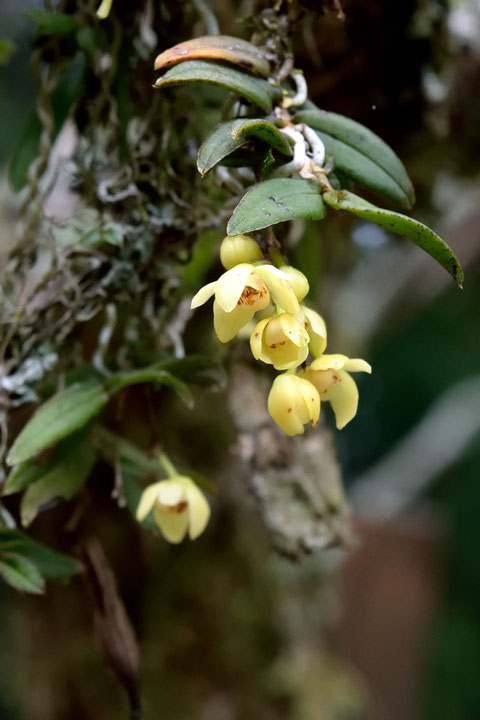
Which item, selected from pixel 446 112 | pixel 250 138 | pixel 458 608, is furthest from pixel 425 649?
pixel 250 138

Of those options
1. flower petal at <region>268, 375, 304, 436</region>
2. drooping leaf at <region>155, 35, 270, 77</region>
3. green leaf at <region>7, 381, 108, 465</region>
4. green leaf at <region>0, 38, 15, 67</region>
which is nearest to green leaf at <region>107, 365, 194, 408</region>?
green leaf at <region>7, 381, 108, 465</region>

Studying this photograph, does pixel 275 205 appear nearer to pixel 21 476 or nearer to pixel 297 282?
pixel 297 282

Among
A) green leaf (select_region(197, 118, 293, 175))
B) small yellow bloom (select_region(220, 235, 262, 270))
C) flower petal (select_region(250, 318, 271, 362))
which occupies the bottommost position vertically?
flower petal (select_region(250, 318, 271, 362))

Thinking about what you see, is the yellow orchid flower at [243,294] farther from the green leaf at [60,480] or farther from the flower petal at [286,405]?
the green leaf at [60,480]

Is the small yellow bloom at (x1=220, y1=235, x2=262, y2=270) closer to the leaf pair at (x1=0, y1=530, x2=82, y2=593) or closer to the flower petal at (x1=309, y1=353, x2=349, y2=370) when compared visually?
the flower petal at (x1=309, y1=353, x2=349, y2=370)

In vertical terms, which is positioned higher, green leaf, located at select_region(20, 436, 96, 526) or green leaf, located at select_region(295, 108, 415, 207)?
green leaf, located at select_region(295, 108, 415, 207)

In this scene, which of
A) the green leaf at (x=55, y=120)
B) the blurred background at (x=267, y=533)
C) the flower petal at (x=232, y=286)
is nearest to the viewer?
the flower petal at (x=232, y=286)

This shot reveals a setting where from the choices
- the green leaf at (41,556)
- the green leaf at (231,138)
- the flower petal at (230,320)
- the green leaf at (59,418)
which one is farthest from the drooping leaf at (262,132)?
the green leaf at (41,556)
